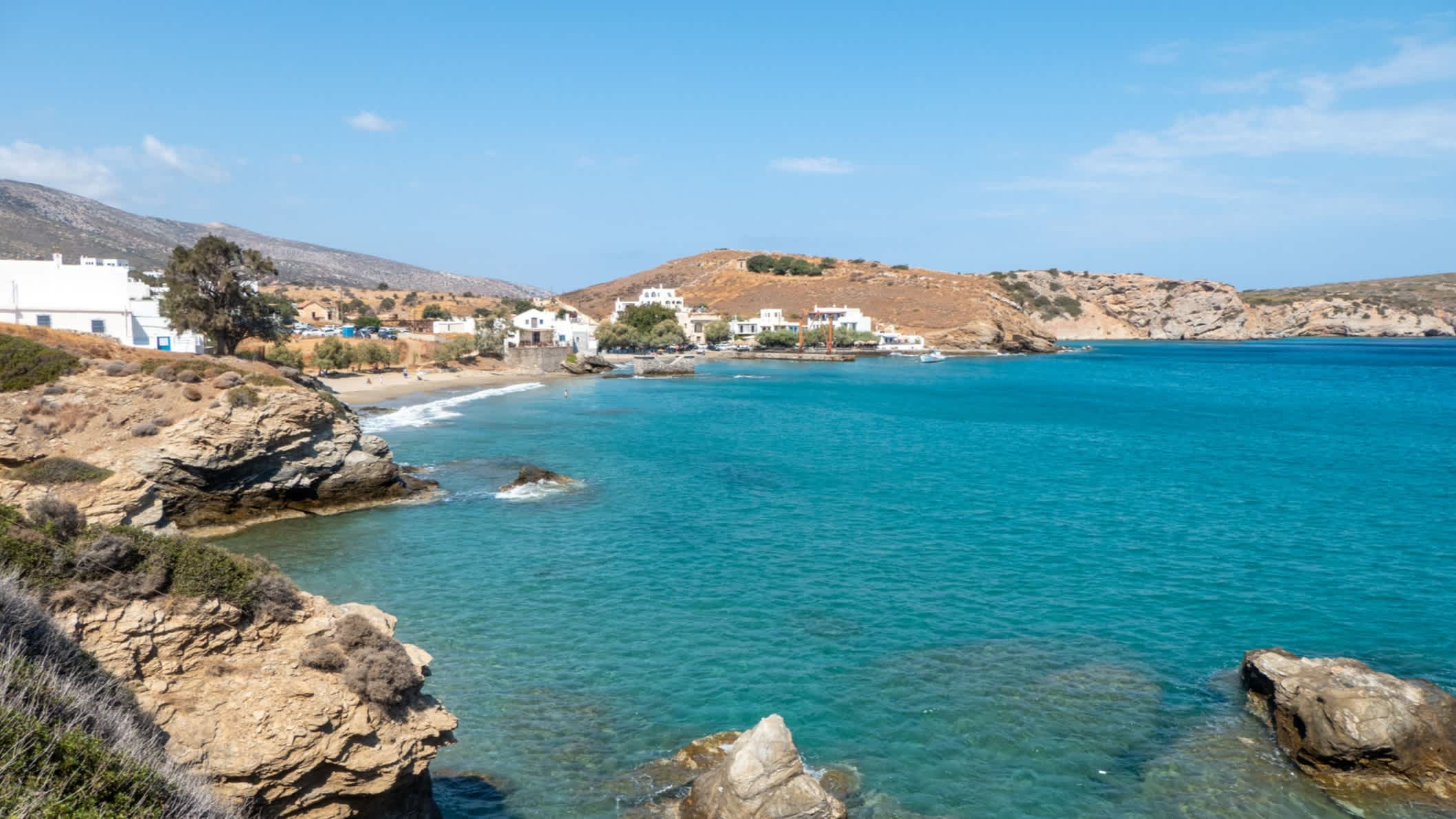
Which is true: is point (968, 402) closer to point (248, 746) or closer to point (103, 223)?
point (248, 746)

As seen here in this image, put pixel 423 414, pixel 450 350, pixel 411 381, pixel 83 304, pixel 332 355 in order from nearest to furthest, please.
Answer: pixel 83 304
pixel 423 414
pixel 332 355
pixel 411 381
pixel 450 350

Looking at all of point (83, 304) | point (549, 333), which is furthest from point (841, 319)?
point (83, 304)

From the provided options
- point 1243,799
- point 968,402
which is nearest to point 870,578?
point 1243,799

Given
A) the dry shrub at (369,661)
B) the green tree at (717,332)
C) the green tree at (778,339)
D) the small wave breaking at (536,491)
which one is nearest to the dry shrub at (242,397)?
the small wave breaking at (536,491)

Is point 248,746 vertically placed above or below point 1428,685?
above

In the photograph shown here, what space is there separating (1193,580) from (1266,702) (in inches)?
349

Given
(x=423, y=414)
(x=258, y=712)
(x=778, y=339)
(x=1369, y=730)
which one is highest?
(x=778, y=339)

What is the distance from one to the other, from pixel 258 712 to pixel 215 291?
163 ft

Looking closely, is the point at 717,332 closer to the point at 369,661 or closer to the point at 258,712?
the point at 369,661

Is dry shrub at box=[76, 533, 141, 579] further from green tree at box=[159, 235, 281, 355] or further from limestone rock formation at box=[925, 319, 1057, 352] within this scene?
limestone rock formation at box=[925, 319, 1057, 352]

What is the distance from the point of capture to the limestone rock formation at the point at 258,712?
9500 millimetres

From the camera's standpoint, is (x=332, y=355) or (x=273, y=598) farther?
(x=332, y=355)

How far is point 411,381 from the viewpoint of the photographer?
3123 inches

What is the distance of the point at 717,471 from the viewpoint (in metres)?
40.7
